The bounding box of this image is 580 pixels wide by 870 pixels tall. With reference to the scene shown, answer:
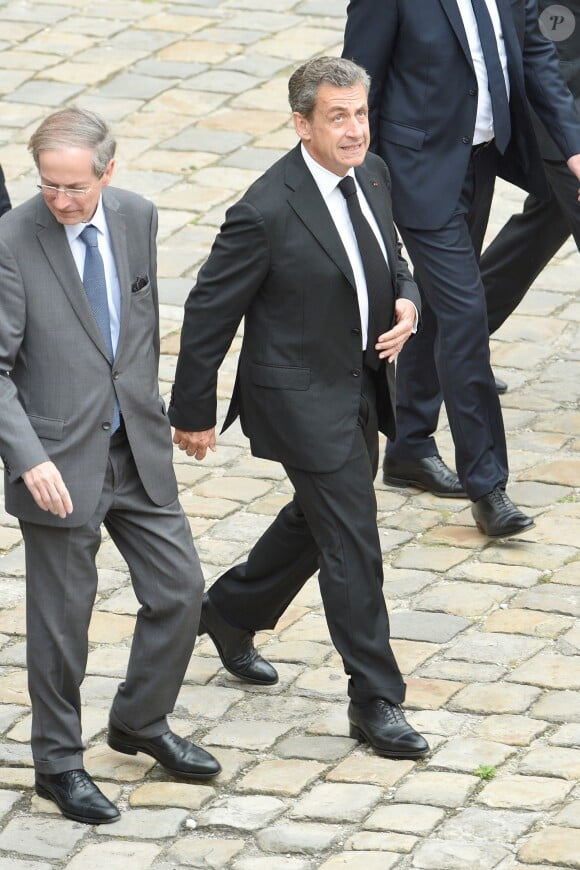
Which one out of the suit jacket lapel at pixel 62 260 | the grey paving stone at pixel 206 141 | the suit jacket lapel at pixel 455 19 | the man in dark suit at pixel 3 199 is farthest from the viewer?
the grey paving stone at pixel 206 141

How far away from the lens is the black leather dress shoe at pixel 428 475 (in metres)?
7.57

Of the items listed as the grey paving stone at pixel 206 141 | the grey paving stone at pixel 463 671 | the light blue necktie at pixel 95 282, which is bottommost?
the grey paving stone at pixel 463 671

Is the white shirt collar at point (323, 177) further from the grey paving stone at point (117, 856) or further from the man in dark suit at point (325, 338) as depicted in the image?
the grey paving stone at point (117, 856)

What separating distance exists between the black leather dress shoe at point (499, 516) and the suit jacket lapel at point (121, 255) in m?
2.23

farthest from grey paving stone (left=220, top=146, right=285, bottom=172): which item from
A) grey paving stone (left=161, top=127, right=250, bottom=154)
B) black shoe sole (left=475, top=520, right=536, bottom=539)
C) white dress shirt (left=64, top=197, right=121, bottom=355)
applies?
white dress shirt (left=64, top=197, right=121, bottom=355)

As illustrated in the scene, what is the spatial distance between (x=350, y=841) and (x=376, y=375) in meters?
1.44

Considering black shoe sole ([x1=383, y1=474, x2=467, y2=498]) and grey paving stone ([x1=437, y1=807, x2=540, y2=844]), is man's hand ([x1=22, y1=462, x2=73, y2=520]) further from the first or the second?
black shoe sole ([x1=383, y1=474, x2=467, y2=498])

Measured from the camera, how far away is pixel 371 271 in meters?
5.62

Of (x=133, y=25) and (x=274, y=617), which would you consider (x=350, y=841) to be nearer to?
(x=274, y=617)

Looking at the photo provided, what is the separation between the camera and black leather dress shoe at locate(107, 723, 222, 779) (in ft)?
18.2

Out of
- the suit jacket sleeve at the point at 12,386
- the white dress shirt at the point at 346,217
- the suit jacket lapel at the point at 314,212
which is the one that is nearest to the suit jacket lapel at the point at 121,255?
the suit jacket sleeve at the point at 12,386

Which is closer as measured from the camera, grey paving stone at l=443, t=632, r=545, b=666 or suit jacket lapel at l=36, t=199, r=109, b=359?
suit jacket lapel at l=36, t=199, r=109, b=359

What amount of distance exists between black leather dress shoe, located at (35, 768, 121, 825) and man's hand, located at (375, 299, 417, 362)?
1508 mm

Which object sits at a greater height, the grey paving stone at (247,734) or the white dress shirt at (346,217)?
the white dress shirt at (346,217)
